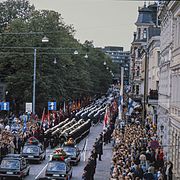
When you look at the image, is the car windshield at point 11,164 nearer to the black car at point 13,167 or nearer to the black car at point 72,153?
the black car at point 13,167

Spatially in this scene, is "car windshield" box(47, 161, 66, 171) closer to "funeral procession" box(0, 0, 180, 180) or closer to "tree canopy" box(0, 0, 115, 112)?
"funeral procession" box(0, 0, 180, 180)

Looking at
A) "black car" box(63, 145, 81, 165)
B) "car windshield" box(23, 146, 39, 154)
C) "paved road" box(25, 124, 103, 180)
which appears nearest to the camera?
"paved road" box(25, 124, 103, 180)

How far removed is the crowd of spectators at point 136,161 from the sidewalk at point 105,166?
5.45 ft

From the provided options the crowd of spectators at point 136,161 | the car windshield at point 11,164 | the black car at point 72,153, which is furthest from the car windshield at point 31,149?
the car windshield at point 11,164

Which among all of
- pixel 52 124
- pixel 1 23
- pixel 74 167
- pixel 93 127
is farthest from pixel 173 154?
pixel 1 23

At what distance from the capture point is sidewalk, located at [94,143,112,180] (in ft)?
102

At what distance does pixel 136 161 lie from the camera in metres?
26.7

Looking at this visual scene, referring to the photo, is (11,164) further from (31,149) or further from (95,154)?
(31,149)

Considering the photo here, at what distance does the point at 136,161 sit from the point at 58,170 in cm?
373

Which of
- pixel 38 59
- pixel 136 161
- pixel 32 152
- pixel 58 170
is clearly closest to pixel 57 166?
pixel 58 170

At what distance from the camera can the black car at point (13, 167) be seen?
27.6 metres

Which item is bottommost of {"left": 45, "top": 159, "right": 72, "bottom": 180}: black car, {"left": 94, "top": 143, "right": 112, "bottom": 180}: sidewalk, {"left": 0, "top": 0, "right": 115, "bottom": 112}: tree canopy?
{"left": 94, "top": 143, "right": 112, "bottom": 180}: sidewalk

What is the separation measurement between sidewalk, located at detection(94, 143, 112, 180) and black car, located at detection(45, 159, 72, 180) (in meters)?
2.51

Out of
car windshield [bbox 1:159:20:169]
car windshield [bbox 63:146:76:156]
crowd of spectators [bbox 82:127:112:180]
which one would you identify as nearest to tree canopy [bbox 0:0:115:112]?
crowd of spectators [bbox 82:127:112:180]
